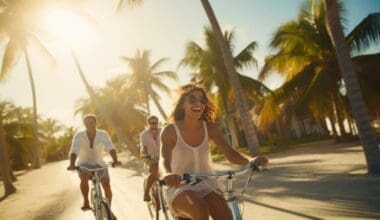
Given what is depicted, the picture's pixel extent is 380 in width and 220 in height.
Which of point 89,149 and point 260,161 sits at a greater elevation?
point 89,149

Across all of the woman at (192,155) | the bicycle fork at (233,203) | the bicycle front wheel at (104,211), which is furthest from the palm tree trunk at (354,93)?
the bicycle fork at (233,203)

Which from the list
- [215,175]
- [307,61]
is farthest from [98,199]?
[307,61]

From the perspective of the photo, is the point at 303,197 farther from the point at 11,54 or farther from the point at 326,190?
the point at 11,54

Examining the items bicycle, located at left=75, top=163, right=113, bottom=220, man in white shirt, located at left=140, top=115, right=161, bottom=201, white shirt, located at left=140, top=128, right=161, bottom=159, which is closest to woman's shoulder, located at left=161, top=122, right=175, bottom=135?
bicycle, located at left=75, top=163, right=113, bottom=220

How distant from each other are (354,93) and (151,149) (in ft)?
16.9

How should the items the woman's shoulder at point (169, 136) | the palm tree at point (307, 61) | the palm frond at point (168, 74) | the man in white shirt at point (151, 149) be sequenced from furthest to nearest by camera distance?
the palm frond at point (168, 74), the palm tree at point (307, 61), the man in white shirt at point (151, 149), the woman's shoulder at point (169, 136)

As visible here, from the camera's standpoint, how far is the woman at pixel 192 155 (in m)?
3.43

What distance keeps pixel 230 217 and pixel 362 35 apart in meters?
16.5

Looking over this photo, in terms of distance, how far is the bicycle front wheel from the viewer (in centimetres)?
646

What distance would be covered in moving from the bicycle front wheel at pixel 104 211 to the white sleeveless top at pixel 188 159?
3.08m

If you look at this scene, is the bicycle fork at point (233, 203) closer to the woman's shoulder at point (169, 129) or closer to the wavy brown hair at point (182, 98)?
the woman's shoulder at point (169, 129)

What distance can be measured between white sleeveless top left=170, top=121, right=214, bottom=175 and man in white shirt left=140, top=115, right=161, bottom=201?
461 centimetres

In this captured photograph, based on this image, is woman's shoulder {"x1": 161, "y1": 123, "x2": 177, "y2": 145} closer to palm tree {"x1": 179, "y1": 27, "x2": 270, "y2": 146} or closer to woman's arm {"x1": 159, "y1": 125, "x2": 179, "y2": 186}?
woman's arm {"x1": 159, "y1": 125, "x2": 179, "y2": 186}

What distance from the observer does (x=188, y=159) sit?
3.72m
